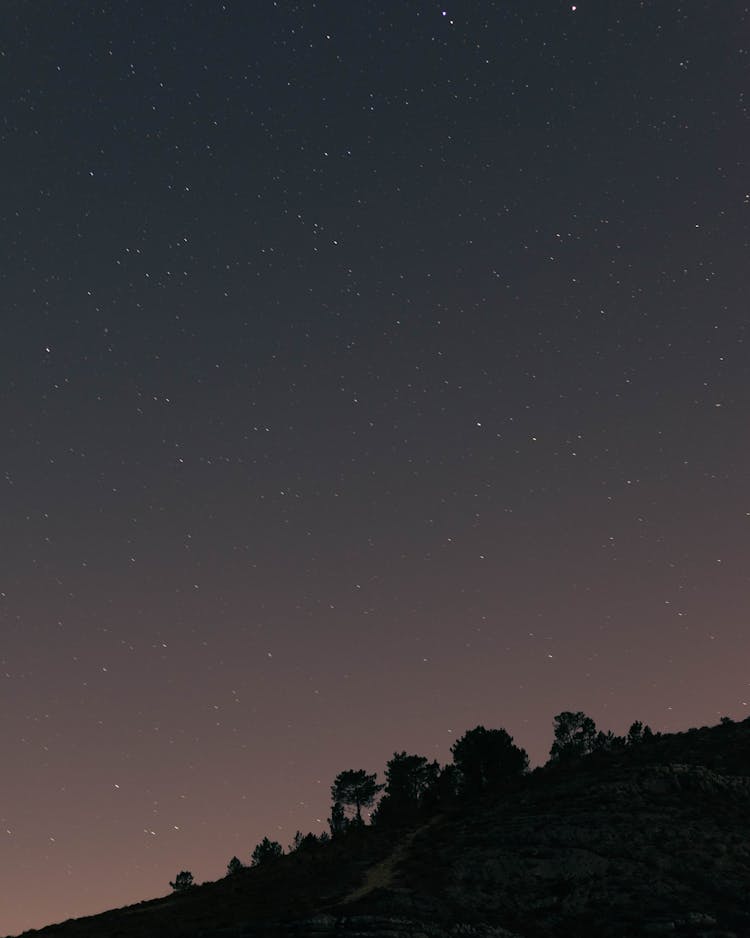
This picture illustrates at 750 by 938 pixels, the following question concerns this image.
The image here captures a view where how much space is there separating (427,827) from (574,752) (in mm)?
49901

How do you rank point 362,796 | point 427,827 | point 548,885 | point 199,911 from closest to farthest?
point 548,885 < point 199,911 < point 427,827 < point 362,796

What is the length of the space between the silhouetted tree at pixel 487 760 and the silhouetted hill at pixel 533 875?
2296 cm

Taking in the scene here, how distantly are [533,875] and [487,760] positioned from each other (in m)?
54.3

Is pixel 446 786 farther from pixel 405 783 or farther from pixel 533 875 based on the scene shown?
pixel 533 875

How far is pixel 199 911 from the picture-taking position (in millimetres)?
72188

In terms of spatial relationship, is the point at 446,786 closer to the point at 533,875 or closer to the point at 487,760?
the point at 487,760

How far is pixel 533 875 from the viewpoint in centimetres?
6744

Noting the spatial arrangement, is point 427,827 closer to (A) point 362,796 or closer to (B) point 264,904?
(B) point 264,904

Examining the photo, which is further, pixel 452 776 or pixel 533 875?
pixel 452 776

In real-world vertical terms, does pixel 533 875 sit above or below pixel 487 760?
below

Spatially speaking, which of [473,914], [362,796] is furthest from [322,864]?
[362,796]

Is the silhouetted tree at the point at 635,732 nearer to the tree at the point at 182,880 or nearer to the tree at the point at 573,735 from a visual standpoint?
the tree at the point at 573,735

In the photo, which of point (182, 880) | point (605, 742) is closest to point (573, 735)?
point (605, 742)

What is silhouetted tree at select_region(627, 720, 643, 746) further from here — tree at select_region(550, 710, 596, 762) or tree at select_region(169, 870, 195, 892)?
tree at select_region(169, 870, 195, 892)
